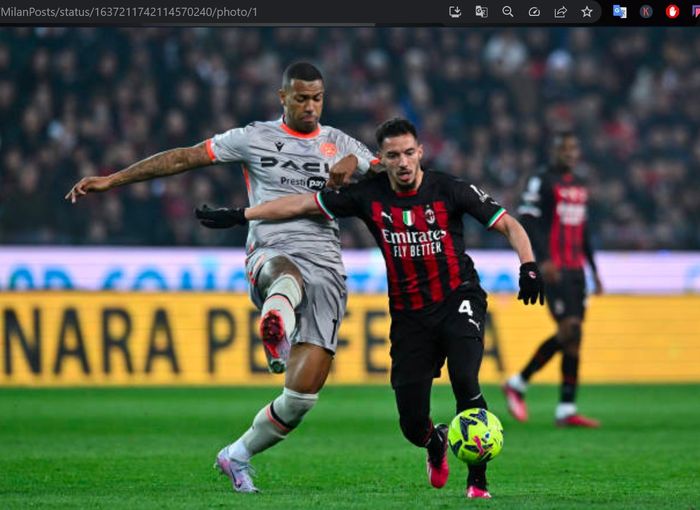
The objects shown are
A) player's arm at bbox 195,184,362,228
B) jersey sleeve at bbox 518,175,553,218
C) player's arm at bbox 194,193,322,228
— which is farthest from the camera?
jersey sleeve at bbox 518,175,553,218

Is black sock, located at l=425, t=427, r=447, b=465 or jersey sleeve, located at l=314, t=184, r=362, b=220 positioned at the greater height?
jersey sleeve, located at l=314, t=184, r=362, b=220

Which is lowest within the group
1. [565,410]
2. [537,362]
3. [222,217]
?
[565,410]

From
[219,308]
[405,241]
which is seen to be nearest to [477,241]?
[219,308]

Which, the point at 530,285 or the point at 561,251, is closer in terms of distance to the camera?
the point at 530,285

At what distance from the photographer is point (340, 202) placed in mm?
7508

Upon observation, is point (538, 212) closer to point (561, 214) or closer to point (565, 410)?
point (561, 214)

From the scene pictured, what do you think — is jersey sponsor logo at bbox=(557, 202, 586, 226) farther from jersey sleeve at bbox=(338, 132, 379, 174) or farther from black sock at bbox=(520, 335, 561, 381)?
jersey sleeve at bbox=(338, 132, 379, 174)

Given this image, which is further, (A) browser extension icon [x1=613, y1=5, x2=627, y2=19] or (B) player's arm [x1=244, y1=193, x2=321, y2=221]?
(A) browser extension icon [x1=613, y1=5, x2=627, y2=19]

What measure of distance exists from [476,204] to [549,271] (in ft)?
16.6

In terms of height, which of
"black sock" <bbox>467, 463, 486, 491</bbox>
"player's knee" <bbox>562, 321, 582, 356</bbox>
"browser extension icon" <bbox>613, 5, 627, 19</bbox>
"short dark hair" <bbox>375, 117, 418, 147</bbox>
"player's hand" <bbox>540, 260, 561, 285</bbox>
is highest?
"browser extension icon" <bbox>613, 5, 627, 19</bbox>

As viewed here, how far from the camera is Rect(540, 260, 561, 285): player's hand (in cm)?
1214

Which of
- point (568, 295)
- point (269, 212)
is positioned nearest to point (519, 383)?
point (568, 295)

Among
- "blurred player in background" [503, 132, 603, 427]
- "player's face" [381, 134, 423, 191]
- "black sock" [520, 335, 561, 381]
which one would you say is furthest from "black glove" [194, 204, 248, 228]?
"black sock" [520, 335, 561, 381]

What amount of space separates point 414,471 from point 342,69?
1220 cm
